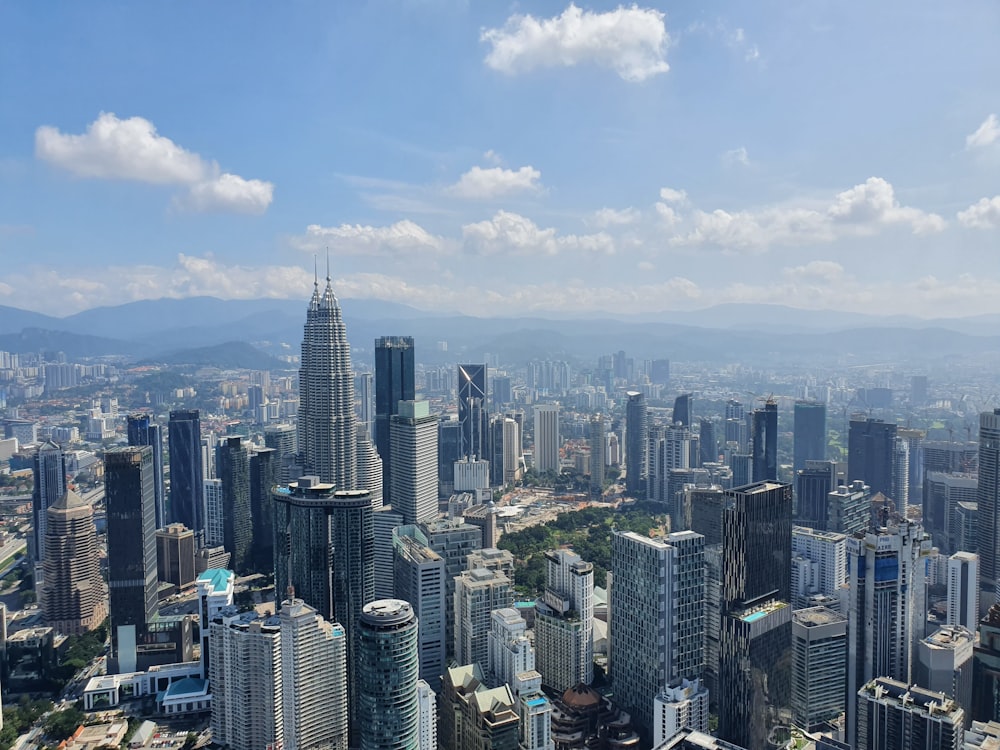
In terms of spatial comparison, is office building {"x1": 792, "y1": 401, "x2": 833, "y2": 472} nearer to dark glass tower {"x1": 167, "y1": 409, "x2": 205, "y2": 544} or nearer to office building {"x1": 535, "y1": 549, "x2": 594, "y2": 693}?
office building {"x1": 535, "y1": 549, "x2": 594, "y2": 693}


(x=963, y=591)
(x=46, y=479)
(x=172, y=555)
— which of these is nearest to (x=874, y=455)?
(x=963, y=591)

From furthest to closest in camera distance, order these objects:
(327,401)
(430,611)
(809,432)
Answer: (809,432)
(327,401)
(430,611)

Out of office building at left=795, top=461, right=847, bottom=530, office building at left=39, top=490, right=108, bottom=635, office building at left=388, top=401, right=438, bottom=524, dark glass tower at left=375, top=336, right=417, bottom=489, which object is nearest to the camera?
office building at left=39, top=490, right=108, bottom=635

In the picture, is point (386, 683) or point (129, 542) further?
point (129, 542)

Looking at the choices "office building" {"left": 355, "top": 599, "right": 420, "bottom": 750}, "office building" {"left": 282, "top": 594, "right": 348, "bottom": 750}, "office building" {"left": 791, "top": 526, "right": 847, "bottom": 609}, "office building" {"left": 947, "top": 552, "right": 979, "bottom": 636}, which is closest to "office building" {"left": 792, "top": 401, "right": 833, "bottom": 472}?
"office building" {"left": 791, "top": 526, "right": 847, "bottom": 609}

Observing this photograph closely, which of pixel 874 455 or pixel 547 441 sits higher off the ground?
pixel 874 455

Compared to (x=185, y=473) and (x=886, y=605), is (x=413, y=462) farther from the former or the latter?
(x=886, y=605)
